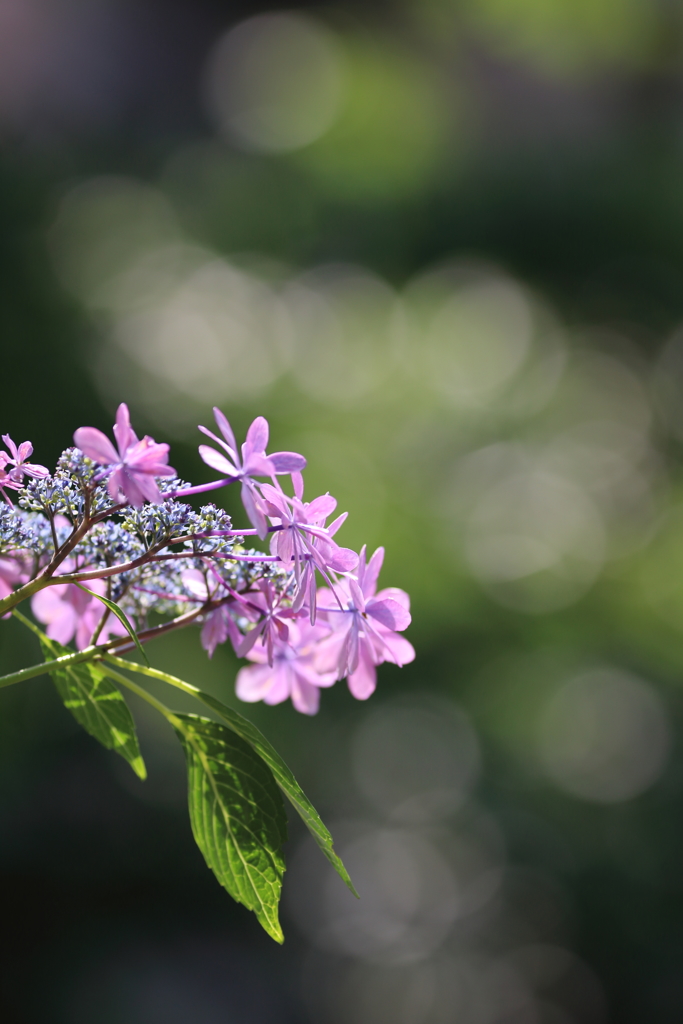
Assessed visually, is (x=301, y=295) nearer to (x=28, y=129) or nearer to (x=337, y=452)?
(x=337, y=452)

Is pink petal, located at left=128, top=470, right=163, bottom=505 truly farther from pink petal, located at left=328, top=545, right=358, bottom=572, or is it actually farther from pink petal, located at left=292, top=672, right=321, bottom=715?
pink petal, located at left=292, top=672, right=321, bottom=715

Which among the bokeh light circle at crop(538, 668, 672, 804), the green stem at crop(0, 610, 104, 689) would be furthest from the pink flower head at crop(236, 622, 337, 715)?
the bokeh light circle at crop(538, 668, 672, 804)

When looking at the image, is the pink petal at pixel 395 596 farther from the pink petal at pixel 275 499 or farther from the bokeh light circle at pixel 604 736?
the bokeh light circle at pixel 604 736

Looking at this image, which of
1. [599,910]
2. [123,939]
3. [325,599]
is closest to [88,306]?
[123,939]

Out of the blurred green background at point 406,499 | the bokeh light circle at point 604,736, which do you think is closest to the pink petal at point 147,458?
the blurred green background at point 406,499

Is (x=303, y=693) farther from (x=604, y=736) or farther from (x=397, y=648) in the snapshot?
(x=604, y=736)

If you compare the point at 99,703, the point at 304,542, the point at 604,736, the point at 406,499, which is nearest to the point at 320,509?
the point at 304,542
